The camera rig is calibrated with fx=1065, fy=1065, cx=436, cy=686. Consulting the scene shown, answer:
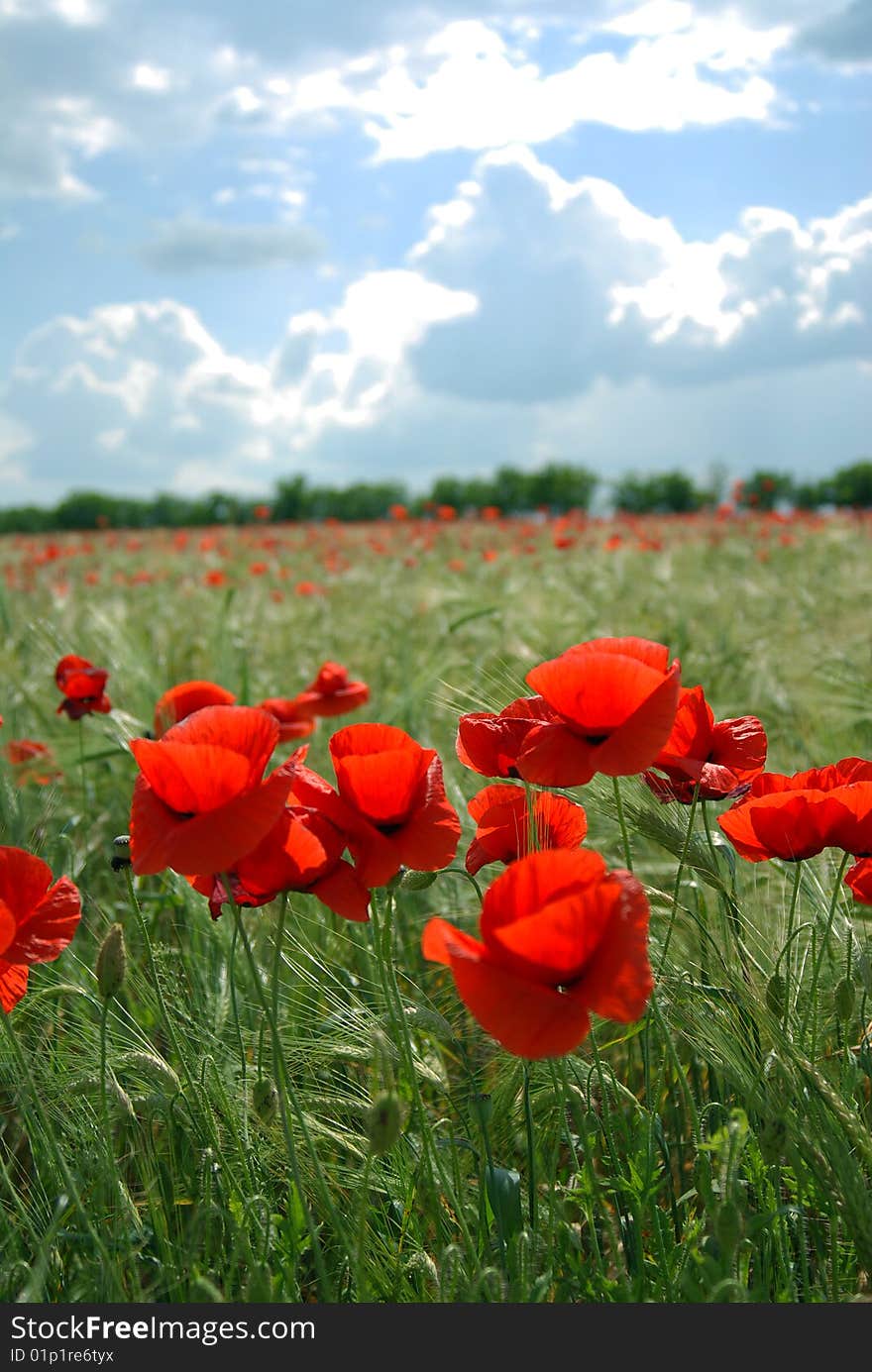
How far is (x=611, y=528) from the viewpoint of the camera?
9.44 meters

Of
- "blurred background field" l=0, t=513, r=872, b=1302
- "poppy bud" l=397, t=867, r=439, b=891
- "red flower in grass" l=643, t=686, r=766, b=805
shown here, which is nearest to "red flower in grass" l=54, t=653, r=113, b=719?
"blurred background field" l=0, t=513, r=872, b=1302

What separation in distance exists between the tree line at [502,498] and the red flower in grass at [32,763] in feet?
43.7

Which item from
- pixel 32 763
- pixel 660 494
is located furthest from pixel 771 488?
pixel 32 763

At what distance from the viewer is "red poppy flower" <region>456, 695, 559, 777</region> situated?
3.25ft

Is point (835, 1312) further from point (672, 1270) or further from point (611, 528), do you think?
point (611, 528)

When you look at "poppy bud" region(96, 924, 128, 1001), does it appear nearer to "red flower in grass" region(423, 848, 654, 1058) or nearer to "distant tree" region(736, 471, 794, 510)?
"red flower in grass" region(423, 848, 654, 1058)

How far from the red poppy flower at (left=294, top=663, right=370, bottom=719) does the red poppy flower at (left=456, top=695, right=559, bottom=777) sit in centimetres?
87

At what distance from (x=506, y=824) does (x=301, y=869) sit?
217mm

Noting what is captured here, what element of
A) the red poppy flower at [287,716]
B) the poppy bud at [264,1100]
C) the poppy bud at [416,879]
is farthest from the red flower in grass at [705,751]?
the red poppy flower at [287,716]

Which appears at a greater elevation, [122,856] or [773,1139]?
[122,856]

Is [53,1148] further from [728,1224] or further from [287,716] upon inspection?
[287,716]

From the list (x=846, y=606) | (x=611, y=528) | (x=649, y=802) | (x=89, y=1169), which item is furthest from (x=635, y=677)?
(x=611, y=528)

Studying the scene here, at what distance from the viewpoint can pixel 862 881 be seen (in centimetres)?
104

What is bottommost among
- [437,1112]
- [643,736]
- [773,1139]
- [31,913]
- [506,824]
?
[437,1112]
